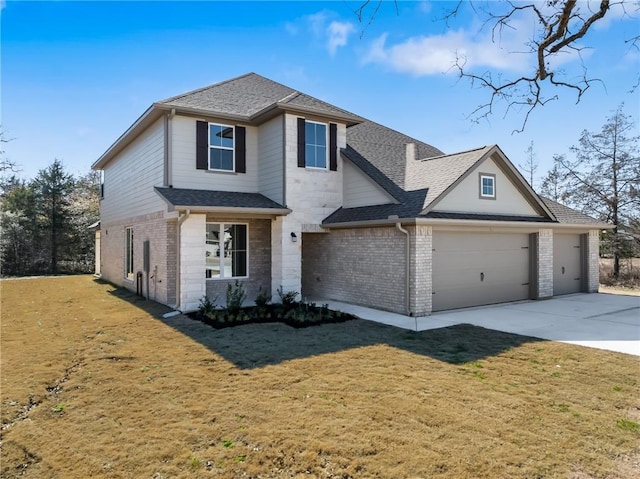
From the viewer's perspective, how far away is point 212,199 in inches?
463

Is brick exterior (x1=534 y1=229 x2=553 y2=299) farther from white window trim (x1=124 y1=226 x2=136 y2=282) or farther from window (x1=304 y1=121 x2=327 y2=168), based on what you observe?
white window trim (x1=124 y1=226 x2=136 y2=282)

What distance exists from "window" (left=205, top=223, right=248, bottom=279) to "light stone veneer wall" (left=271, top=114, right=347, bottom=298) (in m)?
0.98

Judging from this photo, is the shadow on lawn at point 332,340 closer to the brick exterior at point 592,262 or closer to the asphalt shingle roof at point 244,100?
the asphalt shingle roof at point 244,100

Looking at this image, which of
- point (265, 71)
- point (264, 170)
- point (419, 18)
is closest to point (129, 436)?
point (419, 18)

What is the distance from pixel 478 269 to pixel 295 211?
575 cm

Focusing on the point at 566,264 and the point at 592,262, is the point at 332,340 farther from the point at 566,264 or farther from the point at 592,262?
the point at 592,262

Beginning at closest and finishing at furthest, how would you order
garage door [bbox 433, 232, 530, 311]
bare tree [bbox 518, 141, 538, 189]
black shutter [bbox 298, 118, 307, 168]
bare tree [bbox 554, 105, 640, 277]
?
garage door [bbox 433, 232, 530, 311] < black shutter [bbox 298, 118, 307, 168] < bare tree [bbox 554, 105, 640, 277] < bare tree [bbox 518, 141, 538, 189]

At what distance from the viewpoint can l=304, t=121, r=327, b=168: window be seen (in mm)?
12977

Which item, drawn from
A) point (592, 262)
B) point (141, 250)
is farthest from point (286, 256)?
point (592, 262)

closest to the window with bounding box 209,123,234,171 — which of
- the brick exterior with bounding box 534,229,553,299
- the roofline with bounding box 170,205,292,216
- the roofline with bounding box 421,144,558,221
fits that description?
the roofline with bounding box 170,205,292,216

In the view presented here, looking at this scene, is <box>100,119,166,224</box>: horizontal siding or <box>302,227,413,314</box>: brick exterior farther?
<box>100,119,166,224</box>: horizontal siding

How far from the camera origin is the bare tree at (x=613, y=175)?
71.5 feet

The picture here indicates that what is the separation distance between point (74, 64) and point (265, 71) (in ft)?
23.2

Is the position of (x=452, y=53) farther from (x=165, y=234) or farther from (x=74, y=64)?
(x=74, y=64)
